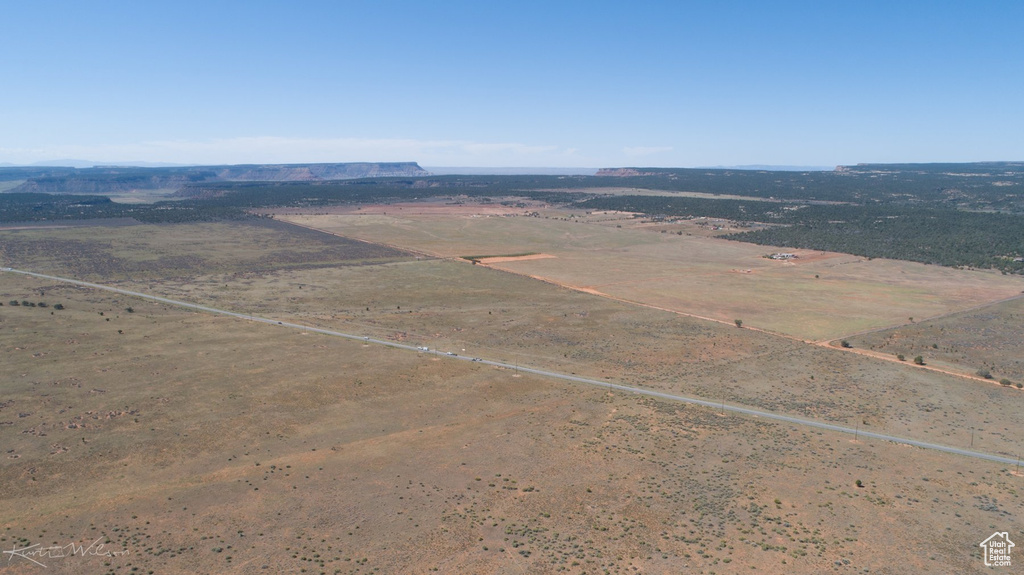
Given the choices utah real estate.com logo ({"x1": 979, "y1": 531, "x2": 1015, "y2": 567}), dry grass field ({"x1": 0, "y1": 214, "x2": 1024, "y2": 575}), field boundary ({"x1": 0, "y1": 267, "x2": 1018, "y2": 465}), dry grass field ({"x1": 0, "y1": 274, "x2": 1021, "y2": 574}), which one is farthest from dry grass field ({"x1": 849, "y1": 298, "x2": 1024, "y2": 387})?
utah real estate.com logo ({"x1": 979, "y1": 531, "x2": 1015, "y2": 567})

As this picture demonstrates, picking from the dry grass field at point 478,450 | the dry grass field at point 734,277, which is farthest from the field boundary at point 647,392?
the dry grass field at point 734,277

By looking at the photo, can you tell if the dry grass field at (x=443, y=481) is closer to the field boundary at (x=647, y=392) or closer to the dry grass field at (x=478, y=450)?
the dry grass field at (x=478, y=450)

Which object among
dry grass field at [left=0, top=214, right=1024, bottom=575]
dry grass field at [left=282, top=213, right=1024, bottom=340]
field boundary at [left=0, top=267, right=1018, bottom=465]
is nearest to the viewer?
dry grass field at [left=0, top=214, right=1024, bottom=575]

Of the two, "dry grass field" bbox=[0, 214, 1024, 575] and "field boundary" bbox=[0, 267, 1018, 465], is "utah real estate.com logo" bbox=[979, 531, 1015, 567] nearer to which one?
"dry grass field" bbox=[0, 214, 1024, 575]

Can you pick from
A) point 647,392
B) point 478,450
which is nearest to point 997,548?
point 647,392

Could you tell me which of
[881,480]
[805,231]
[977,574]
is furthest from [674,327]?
[805,231]
